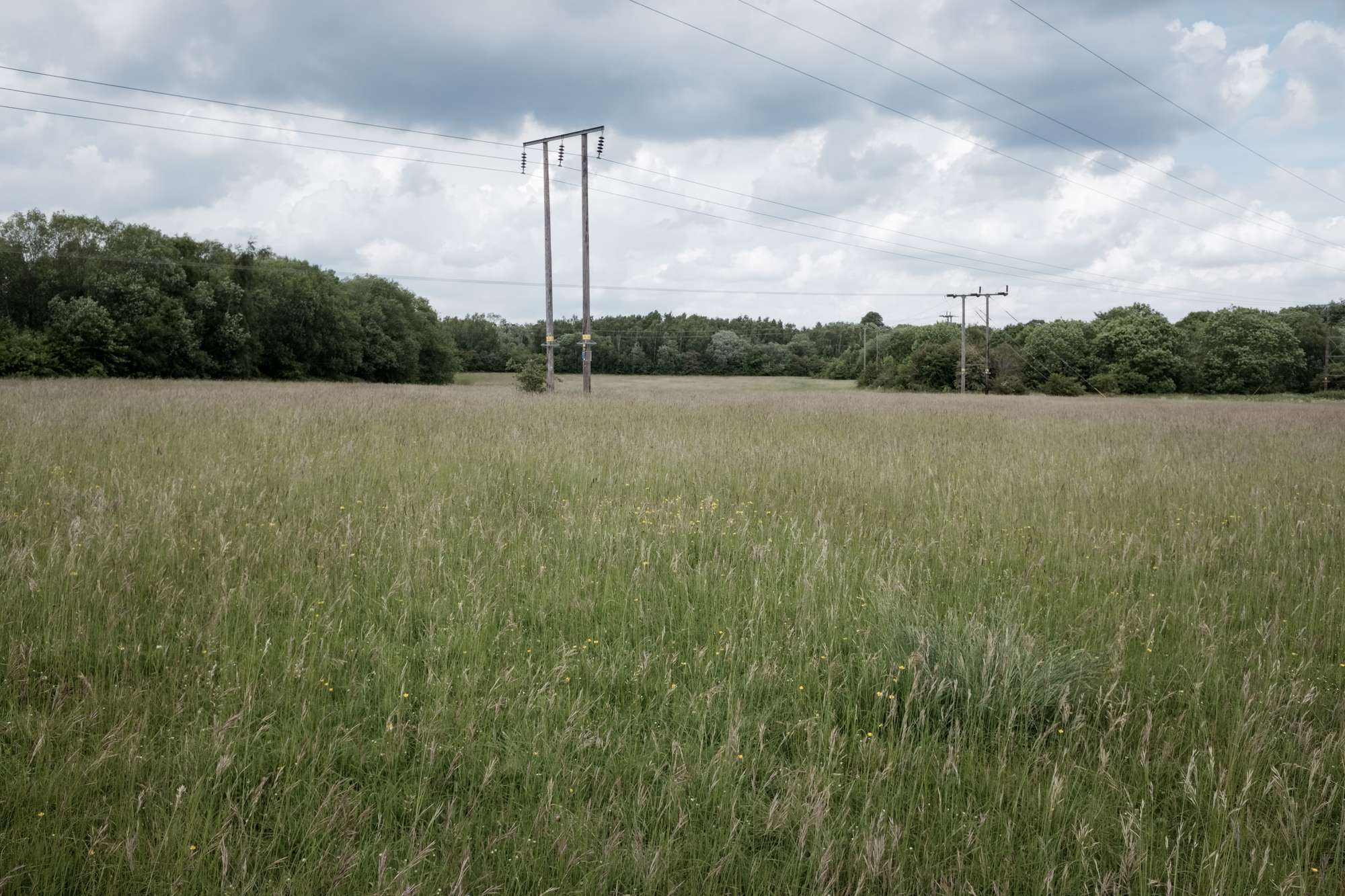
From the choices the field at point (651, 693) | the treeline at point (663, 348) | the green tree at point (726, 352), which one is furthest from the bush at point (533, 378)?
the green tree at point (726, 352)

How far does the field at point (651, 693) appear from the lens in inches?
75.9

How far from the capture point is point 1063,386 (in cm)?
5972

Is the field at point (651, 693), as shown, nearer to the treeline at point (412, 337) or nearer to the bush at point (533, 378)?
the bush at point (533, 378)

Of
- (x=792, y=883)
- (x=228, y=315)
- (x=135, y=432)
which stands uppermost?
(x=228, y=315)

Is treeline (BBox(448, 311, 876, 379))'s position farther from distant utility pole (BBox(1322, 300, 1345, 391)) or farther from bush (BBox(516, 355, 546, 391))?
bush (BBox(516, 355, 546, 391))

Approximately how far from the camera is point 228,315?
44781 mm

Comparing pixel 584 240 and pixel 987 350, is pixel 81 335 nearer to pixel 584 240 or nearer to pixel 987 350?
pixel 584 240

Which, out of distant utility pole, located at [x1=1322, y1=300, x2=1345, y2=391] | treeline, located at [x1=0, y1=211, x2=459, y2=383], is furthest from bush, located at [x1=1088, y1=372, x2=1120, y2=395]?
treeline, located at [x1=0, y1=211, x2=459, y2=383]

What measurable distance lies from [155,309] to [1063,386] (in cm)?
6538

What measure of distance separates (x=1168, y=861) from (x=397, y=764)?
7.41ft

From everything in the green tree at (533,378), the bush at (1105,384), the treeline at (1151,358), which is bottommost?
the green tree at (533,378)

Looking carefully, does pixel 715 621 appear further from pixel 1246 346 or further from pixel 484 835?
pixel 1246 346

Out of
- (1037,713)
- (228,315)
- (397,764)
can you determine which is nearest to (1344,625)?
(1037,713)

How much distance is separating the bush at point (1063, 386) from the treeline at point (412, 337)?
20cm
